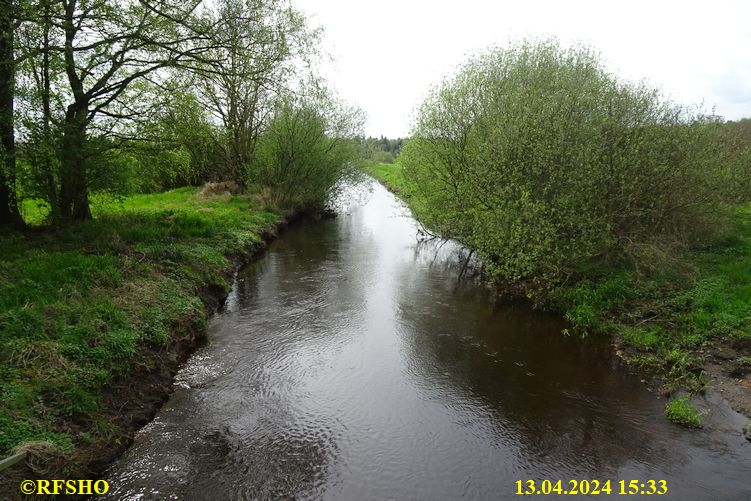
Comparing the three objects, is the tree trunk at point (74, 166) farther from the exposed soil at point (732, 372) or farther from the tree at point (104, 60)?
the exposed soil at point (732, 372)

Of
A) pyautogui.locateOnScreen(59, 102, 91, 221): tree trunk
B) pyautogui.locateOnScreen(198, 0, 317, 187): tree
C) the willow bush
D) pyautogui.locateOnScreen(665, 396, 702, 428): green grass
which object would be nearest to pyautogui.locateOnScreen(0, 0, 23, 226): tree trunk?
pyautogui.locateOnScreen(59, 102, 91, 221): tree trunk

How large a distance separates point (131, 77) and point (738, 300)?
20.1m

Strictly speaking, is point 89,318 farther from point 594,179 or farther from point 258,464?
point 594,179

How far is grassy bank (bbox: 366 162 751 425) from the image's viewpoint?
33.9ft

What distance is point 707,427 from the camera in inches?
342

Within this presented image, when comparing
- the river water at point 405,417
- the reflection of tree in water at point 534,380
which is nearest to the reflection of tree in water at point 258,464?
the river water at point 405,417

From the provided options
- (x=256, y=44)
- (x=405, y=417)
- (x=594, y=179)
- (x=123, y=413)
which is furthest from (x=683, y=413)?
(x=256, y=44)

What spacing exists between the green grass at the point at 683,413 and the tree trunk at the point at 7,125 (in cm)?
1712

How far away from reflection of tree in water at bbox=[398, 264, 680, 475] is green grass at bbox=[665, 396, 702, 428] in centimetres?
50

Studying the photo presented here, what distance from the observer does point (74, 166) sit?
13.5 metres

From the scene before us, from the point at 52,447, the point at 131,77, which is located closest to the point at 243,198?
the point at 131,77

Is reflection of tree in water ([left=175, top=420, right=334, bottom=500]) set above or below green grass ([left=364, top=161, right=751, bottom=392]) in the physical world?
below

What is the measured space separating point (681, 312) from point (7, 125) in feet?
67.7

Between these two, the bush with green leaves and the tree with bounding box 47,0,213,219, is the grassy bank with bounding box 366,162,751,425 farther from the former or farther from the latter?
the bush with green leaves
